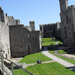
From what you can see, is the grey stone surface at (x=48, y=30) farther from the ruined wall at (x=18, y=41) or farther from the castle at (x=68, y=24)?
the ruined wall at (x=18, y=41)

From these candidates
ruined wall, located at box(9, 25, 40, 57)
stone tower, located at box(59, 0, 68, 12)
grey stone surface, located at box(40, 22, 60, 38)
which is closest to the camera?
ruined wall, located at box(9, 25, 40, 57)

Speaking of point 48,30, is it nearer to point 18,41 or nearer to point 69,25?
point 69,25

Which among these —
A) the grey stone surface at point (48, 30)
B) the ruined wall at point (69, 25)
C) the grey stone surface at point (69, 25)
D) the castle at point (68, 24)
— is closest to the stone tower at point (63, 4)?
the castle at point (68, 24)

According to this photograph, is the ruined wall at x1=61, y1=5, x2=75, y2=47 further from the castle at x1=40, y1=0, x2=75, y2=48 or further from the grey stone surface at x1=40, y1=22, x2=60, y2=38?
the grey stone surface at x1=40, y1=22, x2=60, y2=38

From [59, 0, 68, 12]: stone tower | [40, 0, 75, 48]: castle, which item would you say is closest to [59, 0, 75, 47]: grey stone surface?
[40, 0, 75, 48]: castle

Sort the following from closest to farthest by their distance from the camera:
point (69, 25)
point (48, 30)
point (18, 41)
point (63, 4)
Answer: point (18, 41) → point (69, 25) → point (63, 4) → point (48, 30)

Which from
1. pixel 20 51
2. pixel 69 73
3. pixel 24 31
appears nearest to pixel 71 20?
pixel 24 31

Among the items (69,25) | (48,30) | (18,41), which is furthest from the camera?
(48,30)

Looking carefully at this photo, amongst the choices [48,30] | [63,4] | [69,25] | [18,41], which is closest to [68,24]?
[69,25]

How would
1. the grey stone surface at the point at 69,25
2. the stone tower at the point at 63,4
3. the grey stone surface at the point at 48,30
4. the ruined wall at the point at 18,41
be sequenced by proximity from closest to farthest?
the ruined wall at the point at 18,41 < the grey stone surface at the point at 69,25 < the stone tower at the point at 63,4 < the grey stone surface at the point at 48,30

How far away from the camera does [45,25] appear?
74750 mm

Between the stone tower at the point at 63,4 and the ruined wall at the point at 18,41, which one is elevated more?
the stone tower at the point at 63,4

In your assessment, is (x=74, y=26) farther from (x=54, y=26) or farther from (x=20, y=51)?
(x=54, y=26)

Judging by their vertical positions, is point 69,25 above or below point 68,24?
below
